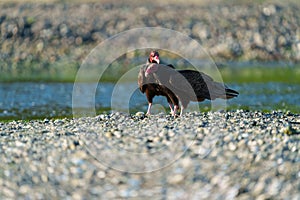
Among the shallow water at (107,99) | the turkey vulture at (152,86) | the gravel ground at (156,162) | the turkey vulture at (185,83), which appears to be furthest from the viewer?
the shallow water at (107,99)

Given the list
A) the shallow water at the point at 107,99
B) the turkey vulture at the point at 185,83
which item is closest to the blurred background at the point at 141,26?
the shallow water at the point at 107,99

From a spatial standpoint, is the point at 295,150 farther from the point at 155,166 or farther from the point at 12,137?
the point at 12,137

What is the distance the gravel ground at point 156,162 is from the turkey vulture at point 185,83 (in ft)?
5.71

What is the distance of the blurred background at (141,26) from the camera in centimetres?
4951

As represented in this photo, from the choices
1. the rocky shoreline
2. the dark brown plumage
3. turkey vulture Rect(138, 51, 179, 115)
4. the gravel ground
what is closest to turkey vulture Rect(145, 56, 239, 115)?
the dark brown plumage

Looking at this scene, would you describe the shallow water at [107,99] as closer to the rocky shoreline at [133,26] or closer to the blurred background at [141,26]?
the blurred background at [141,26]

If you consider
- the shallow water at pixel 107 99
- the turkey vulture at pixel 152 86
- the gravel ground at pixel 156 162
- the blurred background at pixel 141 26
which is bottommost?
the gravel ground at pixel 156 162

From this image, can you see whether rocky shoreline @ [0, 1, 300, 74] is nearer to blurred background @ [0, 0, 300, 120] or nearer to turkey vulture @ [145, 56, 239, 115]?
blurred background @ [0, 0, 300, 120]

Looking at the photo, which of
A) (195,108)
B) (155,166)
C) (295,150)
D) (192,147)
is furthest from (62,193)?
(195,108)

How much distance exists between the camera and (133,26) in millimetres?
62625

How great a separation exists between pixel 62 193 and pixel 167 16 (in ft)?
177

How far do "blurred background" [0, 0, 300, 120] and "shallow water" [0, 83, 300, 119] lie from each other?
57 cm

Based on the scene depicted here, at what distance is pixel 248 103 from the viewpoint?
1321 inches

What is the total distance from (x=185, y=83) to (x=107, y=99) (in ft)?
53.7
